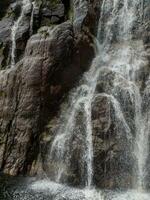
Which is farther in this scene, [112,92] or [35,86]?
[35,86]

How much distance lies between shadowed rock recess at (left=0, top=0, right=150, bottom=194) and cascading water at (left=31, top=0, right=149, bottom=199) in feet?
0.19

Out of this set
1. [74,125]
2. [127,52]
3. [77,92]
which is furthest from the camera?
[127,52]

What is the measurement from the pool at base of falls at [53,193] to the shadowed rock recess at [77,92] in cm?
73

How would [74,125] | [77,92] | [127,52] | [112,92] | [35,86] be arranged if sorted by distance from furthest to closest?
[127,52] → [77,92] → [35,86] → [112,92] → [74,125]

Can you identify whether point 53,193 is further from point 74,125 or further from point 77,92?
point 77,92

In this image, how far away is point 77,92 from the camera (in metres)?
24.1

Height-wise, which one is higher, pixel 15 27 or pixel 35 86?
pixel 15 27

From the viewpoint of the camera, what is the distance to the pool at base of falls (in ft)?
62.2

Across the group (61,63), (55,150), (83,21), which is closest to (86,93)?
(61,63)

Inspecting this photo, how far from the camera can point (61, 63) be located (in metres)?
24.3

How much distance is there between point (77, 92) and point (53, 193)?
7.08 m

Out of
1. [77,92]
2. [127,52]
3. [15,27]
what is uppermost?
[15,27]

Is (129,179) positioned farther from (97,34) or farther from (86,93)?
(97,34)

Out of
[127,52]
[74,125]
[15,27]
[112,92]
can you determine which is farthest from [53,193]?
[15,27]
